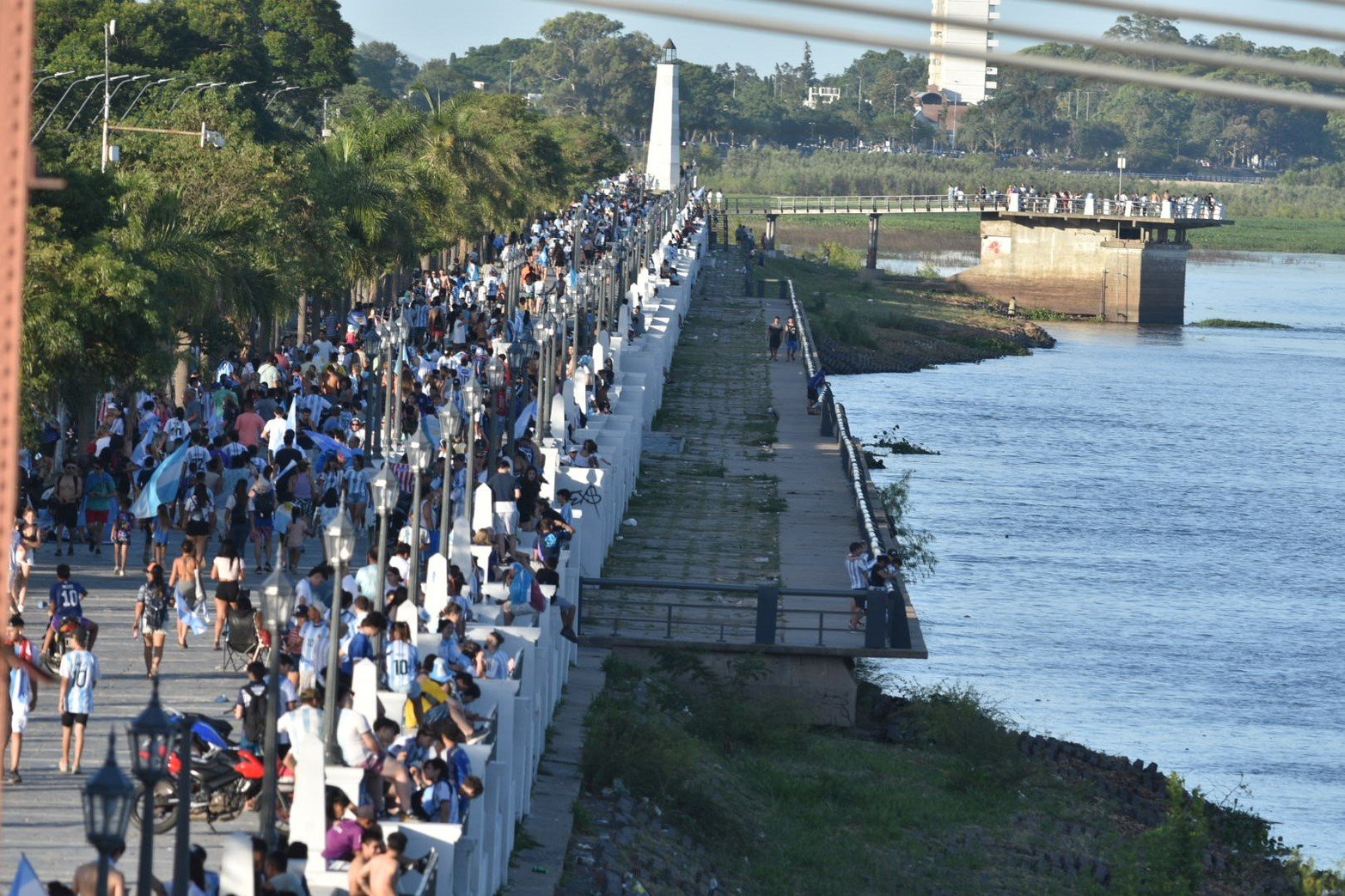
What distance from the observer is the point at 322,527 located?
17.7 metres

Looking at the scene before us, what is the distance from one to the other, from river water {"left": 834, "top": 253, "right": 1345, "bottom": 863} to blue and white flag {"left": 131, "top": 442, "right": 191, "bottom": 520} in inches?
494

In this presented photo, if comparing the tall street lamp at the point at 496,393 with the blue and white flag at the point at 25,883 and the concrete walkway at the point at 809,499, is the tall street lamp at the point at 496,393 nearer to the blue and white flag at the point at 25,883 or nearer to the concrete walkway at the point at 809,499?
the concrete walkway at the point at 809,499

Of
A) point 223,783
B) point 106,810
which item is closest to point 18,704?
point 223,783

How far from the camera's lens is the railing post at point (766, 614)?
24062 millimetres

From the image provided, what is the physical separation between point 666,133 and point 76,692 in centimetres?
9699

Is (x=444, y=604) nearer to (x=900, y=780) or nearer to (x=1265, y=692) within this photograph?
(x=900, y=780)

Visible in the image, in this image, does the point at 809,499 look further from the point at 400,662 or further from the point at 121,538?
the point at 400,662

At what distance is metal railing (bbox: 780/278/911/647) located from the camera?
24.6m

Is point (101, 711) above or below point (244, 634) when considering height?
below

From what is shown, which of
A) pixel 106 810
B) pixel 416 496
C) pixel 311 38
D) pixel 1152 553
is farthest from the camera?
pixel 311 38

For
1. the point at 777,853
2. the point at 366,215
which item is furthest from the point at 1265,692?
the point at 366,215

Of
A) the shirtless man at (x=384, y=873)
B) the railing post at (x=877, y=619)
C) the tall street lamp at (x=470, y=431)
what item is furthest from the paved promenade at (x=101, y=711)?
Answer: the railing post at (x=877, y=619)

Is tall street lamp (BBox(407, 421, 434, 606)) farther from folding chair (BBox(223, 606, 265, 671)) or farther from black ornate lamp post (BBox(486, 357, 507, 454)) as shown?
black ornate lamp post (BBox(486, 357, 507, 454))

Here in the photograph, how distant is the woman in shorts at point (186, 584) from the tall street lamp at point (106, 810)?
980 cm
